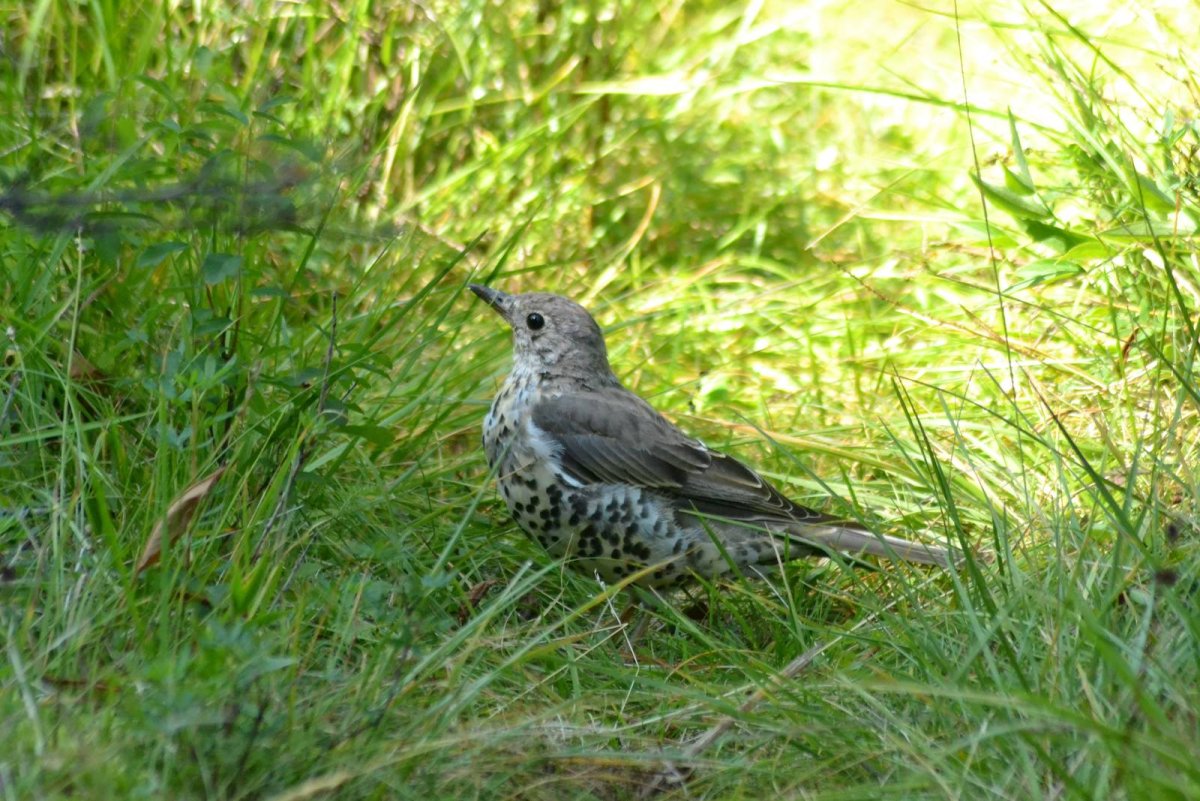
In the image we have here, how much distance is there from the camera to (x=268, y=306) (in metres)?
4.32

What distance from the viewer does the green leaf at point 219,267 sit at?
3549 mm

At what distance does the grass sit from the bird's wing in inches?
7.7

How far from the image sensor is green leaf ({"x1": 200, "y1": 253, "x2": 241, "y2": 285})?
3.55m

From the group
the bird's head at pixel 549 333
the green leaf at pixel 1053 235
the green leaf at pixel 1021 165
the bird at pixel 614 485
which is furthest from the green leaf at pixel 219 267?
the green leaf at pixel 1053 235

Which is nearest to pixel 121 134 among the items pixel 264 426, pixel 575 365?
pixel 264 426

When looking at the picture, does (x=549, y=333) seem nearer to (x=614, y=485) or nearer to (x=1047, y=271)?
(x=614, y=485)

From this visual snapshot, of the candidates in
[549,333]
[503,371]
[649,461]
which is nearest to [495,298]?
[549,333]

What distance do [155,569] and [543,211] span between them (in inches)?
127

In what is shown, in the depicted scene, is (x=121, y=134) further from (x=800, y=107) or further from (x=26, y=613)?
(x=800, y=107)

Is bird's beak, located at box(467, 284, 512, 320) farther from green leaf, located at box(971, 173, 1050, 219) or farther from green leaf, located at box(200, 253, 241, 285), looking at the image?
green leaf, located at box(971, 173, 1050, 219)

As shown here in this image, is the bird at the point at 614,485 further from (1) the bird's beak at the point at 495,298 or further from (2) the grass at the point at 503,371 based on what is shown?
(2) the grass at the point at 503,371

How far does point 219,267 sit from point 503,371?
166 cm

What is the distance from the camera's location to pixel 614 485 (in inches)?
169

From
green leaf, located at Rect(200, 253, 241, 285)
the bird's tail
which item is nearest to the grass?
green leaf, located at Rect(200, 253, 241, 285)
